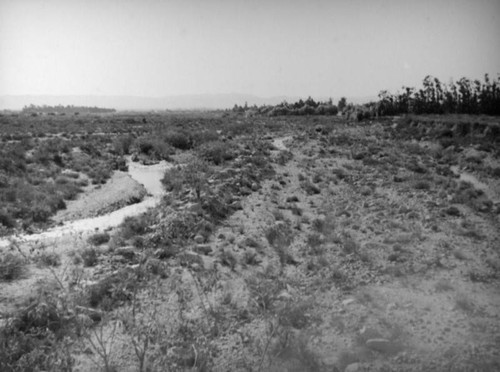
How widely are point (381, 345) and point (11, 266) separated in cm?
826

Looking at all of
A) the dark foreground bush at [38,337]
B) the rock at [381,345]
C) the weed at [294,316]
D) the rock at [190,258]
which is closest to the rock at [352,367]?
the rock at [381,345]

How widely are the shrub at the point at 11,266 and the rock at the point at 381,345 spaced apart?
7793 mm

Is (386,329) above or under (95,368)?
above

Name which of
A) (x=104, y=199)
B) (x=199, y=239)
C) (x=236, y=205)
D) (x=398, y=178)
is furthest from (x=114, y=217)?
(x=398, y=178)

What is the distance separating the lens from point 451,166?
2070 cm

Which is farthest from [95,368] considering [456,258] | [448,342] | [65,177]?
[65,177]

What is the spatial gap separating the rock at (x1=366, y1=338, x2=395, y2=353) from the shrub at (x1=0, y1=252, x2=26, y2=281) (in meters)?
7.79

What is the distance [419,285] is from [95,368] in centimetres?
600

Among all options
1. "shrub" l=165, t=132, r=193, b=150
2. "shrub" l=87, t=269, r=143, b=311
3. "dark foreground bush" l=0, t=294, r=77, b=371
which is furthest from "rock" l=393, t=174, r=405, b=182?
"shrub" l=165, t=132, r=193, b=150

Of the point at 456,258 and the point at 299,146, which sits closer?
the point at 456,258

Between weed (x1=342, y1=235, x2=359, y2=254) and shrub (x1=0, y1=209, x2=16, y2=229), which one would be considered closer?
weed (x1=342, y1=235, x2=359, y2=254)

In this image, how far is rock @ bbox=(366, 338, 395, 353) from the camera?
5.61 meters

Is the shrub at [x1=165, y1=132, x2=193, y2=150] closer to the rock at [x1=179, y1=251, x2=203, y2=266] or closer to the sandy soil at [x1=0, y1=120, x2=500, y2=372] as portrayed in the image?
the sandy soil at [x1=0, y1=120, x2=500, y2=372]

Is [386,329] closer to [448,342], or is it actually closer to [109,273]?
[448,342]
